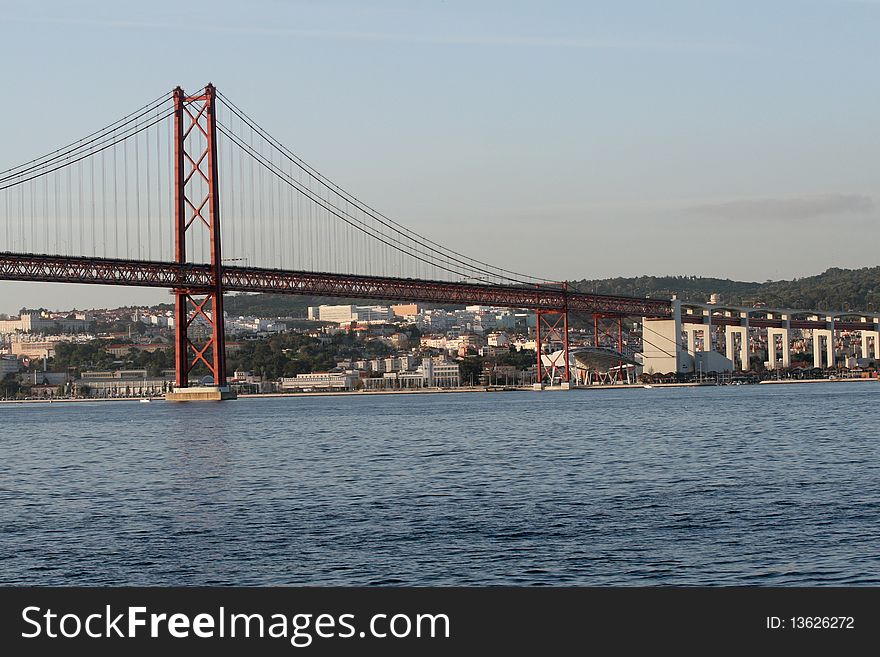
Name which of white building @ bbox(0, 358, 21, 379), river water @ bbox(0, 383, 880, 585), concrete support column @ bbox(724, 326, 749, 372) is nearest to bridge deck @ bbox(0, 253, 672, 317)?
river water @ bbox(0, 383, 880, 585)

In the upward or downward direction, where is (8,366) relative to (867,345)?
downward

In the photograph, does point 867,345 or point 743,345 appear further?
point 867,345

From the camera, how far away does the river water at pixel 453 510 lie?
1443 centimetres

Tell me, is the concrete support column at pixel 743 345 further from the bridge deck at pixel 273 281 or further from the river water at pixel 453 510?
the river water at pixel 453 510

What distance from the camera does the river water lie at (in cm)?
1443

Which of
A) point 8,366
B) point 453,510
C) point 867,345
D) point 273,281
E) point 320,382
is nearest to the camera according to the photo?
point 453,510

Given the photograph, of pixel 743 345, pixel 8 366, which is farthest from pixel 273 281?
pixel 8 366

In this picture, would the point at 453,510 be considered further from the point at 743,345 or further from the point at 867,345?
the point at 867,345

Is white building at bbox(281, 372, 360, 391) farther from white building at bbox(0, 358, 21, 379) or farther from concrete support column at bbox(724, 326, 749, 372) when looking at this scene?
concrete support column at bbox(724, 326, 749, 372)

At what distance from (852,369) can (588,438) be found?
103677 millimetres

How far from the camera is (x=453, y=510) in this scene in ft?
63.4
